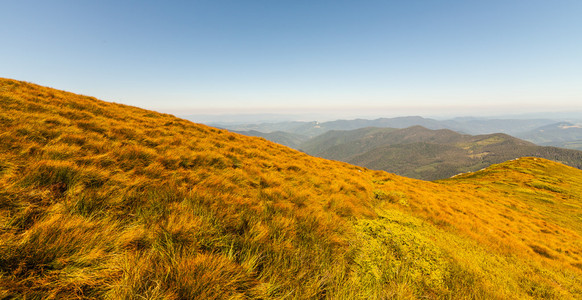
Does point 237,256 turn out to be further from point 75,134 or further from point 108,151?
point 75,134

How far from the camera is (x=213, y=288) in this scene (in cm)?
219

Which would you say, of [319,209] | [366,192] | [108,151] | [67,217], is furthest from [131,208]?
[366,192]

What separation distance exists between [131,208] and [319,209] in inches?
166

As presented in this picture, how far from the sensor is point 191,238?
9.37ft

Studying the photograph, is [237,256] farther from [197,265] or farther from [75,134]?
[75,134]

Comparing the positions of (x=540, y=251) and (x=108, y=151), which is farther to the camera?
(x=540, y=251)

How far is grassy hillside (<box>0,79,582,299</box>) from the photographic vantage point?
6.80 feet

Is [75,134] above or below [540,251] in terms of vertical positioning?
above

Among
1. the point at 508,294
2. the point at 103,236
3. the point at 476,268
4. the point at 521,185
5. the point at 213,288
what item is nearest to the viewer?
the point at 213,288

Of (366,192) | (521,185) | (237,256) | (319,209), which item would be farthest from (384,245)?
(521,185)

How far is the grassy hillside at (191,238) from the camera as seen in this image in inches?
81.6

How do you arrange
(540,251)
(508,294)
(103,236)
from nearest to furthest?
(103,236) < (508,294) < (540,251)

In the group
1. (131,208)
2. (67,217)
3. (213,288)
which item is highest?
(67,217)

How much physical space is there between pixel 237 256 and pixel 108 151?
5186 millimetres
